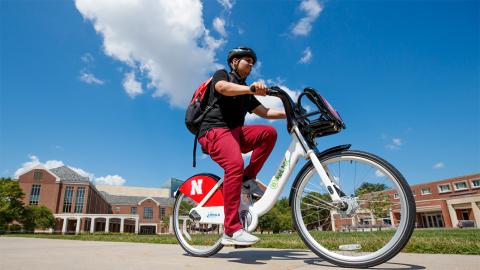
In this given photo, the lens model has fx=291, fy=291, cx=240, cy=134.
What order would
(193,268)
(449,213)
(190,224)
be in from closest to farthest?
(193,268) < (190,224) < (449,213)

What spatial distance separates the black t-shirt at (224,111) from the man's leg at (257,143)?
16cm

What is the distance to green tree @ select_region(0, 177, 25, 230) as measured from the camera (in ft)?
108

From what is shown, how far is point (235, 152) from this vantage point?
274cm

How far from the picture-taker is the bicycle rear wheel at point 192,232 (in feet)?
10.1

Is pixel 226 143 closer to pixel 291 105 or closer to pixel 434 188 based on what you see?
pixel 291 105

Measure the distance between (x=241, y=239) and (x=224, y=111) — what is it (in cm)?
124

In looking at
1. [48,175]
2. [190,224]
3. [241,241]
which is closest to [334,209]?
[241,241]

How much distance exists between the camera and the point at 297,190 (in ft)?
8.40

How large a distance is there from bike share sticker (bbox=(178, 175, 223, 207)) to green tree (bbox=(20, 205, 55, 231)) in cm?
4290

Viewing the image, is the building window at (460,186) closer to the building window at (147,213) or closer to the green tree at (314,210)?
the green tree at (314,210)

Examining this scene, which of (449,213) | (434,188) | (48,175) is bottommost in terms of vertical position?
(449,213)

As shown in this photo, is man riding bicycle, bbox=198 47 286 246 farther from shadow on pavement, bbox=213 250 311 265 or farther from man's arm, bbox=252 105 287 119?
shadow on pavement, bbox=213 250 311 265

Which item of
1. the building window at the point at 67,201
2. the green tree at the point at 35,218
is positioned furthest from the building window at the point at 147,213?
the green tree at the point at 35,218

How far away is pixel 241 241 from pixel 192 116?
1309mm
